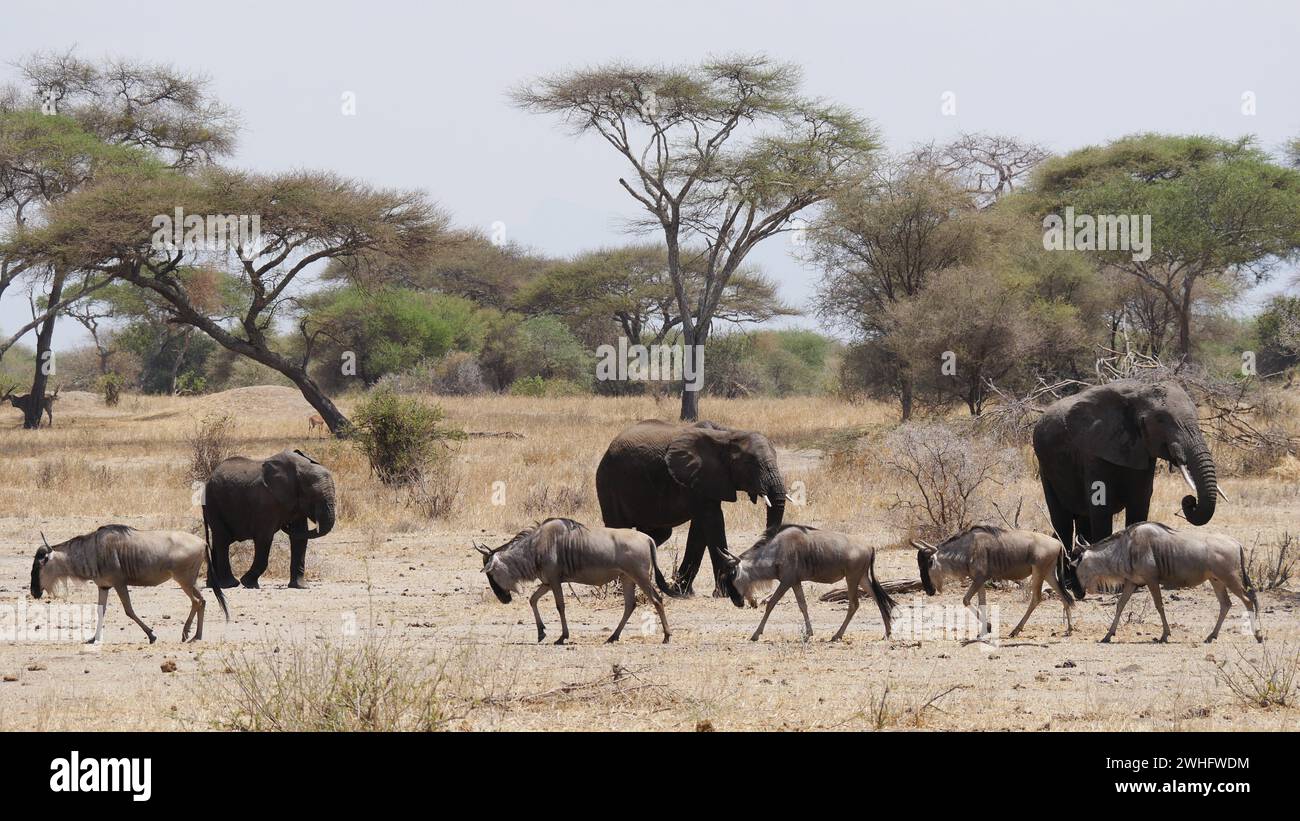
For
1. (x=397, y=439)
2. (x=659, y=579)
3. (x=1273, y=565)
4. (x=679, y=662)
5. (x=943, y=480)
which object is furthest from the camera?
(x=397, y=439)

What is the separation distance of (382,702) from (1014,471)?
1183 centimetres

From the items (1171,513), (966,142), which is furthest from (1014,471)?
(966,142)

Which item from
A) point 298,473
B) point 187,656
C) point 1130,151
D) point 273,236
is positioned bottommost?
point 187,656

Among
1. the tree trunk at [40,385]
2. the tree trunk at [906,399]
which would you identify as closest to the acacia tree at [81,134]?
the tree trunk at [40,385]

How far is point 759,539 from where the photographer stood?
10.2 m

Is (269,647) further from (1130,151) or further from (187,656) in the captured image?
(1130,151)

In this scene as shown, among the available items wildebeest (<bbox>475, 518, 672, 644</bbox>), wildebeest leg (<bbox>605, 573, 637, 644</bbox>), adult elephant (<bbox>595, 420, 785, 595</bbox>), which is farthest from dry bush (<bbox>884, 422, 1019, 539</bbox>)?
wildebeest (<bbox>475, 518, 672, 644</bbox>)

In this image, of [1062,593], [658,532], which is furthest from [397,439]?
[1062,593]

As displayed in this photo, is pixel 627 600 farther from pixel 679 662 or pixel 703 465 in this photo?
pixel 703 465

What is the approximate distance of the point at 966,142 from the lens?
2539 inches

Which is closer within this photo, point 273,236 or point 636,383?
point 273,236

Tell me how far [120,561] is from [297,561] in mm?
3553

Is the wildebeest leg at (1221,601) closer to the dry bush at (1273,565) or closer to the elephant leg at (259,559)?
the dry bush at (1273,565)

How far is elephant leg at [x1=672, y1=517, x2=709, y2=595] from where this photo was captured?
12.7 meters
